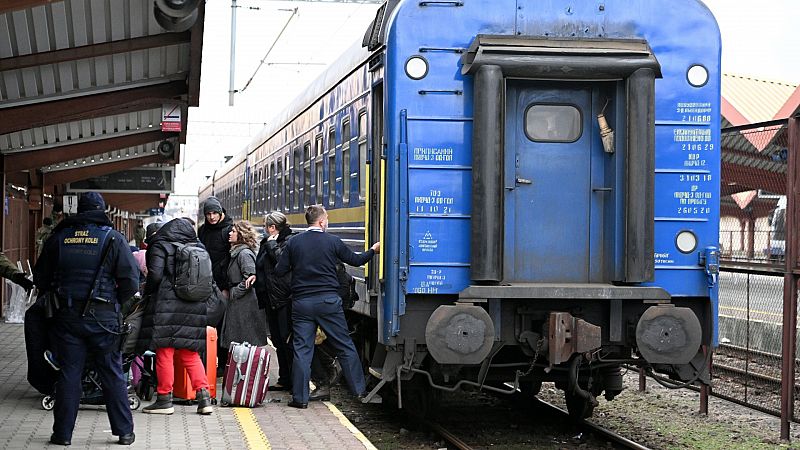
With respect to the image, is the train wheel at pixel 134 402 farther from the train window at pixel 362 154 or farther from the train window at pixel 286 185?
the train window at pixel 286 185

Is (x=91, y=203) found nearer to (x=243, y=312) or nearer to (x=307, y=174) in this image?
(x=243, y=312)

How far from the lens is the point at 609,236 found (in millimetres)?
8844

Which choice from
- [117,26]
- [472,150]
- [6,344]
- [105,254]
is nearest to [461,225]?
[472,150]

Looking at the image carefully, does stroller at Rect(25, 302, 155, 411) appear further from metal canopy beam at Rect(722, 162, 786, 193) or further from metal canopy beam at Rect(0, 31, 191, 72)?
metal canopy beam at Rect(722, 162, 786, 193)

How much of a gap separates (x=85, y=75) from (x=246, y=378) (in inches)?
248

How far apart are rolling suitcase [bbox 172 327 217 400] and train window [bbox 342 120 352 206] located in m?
1.83

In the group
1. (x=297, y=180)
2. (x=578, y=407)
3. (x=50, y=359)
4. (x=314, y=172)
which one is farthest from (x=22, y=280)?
(x=297, y=180)

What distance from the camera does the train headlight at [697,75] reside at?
8.88 meters

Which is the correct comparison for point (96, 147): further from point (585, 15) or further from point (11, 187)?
point (585, 15)

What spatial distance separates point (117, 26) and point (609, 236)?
240 inches

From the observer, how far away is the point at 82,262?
304 inches

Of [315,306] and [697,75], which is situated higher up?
[697,75]

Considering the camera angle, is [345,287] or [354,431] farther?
[345,287]

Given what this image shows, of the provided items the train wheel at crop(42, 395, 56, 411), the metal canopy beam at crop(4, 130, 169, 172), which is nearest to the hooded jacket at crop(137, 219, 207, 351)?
the train wheel at crop(42, 395, 56, 411)
